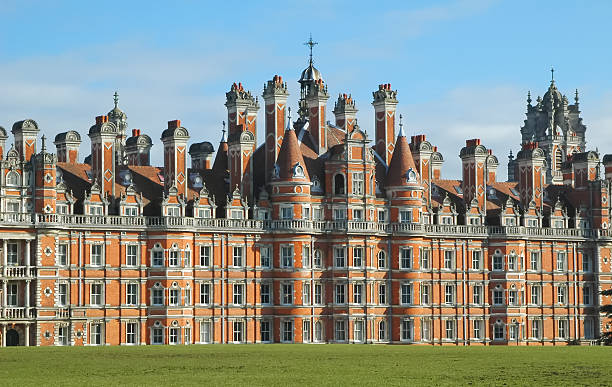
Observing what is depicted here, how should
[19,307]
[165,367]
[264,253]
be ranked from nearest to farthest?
1. [165,367]
2. [19,307]
3. [264,253]

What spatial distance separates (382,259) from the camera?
117438 mm

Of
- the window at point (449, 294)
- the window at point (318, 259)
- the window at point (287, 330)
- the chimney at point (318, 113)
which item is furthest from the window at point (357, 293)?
the chimney at point (318, 113)

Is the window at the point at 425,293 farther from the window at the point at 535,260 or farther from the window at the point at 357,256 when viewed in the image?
the window at the point at 535,260

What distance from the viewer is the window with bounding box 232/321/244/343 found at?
111 meters

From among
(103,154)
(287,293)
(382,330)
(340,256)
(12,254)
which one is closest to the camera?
(12,254)

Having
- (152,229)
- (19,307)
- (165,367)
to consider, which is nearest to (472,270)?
(152,229)

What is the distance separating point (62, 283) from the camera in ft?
341

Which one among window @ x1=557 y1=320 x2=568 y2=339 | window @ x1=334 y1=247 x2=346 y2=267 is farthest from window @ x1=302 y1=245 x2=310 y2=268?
window @ x1=557 y1=320 x2=568 y2=339

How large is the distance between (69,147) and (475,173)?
1390 inches

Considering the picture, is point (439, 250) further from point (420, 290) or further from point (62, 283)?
point (62, 283)

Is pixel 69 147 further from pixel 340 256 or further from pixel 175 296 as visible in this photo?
pixel 340 256

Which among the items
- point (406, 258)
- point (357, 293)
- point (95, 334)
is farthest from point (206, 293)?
point (406, 258)

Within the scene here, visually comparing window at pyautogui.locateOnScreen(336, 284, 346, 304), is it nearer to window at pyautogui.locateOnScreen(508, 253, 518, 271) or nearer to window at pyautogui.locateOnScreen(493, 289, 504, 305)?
window at pyautogui.locateOnScreen(493, 289, 504, 305)

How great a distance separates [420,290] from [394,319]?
3705mm
